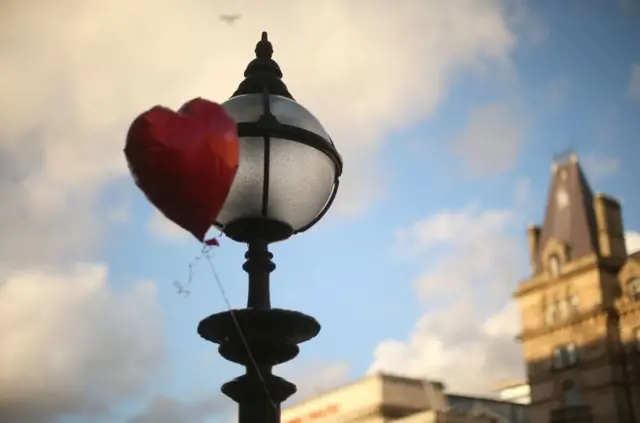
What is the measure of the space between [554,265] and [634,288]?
476 centimetres

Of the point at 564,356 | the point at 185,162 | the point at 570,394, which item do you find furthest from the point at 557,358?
the point at 185,162

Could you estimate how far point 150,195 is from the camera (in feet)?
12.5

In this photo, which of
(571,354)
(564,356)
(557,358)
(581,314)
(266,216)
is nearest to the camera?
(266,216)

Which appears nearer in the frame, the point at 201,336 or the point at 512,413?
the point at 201,336

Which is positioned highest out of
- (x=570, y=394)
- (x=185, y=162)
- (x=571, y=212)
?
(x=571, y=212)

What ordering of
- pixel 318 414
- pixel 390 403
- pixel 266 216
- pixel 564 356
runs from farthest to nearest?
pixel 318 414, pixel 390 403, pixel 564 356, pixel 266 216

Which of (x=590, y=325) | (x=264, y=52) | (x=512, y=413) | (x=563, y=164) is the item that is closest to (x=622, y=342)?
(x=590, y=325)

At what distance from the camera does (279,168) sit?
400 centimetres

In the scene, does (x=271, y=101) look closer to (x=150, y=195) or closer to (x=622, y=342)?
(x=150, y=195)

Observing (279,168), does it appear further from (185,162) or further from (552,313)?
(552,313)

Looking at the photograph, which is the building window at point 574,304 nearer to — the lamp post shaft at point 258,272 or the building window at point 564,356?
the building window at point 564,356

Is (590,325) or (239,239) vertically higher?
(590,325)

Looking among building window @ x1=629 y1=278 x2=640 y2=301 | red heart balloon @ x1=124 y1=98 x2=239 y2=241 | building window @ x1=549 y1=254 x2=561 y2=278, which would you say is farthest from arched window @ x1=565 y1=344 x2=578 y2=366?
red heart balloon @ x1=124 y1=98 x2=239 y2=241

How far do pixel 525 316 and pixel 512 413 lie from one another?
1276 centimetres
